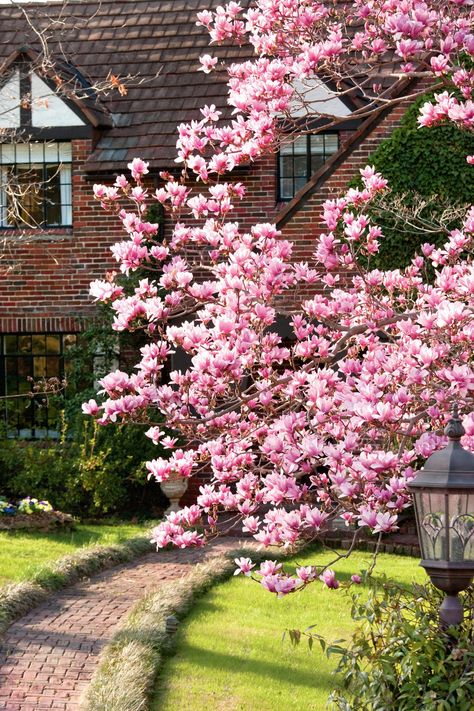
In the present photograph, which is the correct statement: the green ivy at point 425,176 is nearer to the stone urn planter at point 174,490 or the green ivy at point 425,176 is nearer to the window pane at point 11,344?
the stone urn planter at point 174,490

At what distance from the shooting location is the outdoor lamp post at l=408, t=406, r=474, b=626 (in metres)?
Answer: 5.47

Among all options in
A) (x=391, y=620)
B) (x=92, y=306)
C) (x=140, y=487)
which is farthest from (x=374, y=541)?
(x=391, y=620)

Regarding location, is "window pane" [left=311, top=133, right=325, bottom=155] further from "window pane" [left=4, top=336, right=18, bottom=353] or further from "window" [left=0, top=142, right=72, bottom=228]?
"window pane" [left=4, top=336, right=18, bottom=353]

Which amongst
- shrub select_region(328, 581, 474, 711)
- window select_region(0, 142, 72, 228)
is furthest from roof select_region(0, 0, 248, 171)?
shrub select_region(328, 581, 474, 711)

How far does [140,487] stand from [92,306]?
3.00 meters

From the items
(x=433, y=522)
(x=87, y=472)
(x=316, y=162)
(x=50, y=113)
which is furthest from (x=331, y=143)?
(x=433, y=522)

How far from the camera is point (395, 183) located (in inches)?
595

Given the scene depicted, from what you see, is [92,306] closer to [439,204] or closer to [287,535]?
[439,204]

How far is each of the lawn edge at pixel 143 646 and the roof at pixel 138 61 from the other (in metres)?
8.13

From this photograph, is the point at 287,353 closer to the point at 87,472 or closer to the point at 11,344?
the point at 87,472

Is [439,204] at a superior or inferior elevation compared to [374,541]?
superior

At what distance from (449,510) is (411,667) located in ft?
2.62

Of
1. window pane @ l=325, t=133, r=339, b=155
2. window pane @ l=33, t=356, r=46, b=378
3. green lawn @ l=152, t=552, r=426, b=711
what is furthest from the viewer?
window pane @ l=33, t=356, r=46, b=378

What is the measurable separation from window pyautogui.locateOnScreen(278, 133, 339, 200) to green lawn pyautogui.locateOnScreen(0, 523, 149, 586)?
→ 5.63 m
